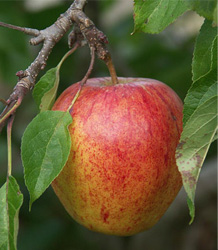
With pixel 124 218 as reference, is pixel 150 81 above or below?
above

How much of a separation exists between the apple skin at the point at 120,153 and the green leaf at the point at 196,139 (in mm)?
134

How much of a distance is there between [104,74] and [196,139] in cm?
136

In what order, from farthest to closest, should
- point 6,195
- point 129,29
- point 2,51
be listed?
1. point 129,29
2. point 2,51
3. point 6,195

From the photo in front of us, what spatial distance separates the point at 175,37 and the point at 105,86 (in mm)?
1556

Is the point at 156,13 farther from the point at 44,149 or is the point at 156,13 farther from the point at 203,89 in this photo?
the point at 44,149

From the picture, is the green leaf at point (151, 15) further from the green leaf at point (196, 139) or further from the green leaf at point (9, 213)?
the green leaf at point (9, 213)

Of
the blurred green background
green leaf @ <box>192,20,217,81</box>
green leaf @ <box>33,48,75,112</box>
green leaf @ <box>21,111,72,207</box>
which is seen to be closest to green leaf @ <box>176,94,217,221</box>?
green leaf @ <box>192,20,217,81</box>

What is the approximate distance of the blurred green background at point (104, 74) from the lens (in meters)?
2.04

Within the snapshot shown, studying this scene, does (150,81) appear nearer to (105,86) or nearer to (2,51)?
(105,86)

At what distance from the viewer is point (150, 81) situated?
1198 millimetres

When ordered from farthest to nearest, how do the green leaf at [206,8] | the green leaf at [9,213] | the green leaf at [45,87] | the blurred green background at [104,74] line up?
the blurred green background at [104,74] < the green leaf at [45,87] < the green leaf at [9,213] < the green leaf at [206,8]

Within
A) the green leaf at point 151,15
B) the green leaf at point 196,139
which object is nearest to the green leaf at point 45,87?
the green leaf at point 151,15

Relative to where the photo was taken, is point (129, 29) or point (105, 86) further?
point (129, 29)

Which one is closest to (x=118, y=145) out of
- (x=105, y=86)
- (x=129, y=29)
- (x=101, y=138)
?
(x=101, y=138)
